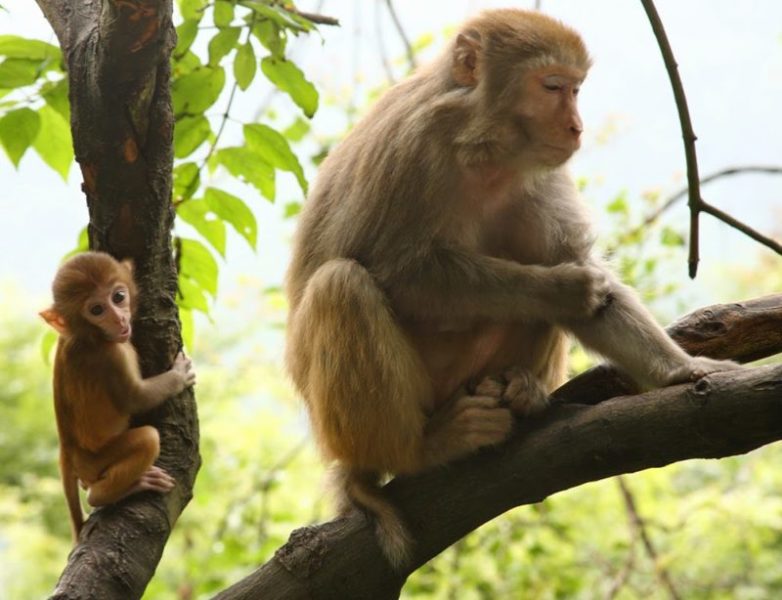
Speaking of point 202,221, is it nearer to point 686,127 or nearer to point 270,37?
point 270,37

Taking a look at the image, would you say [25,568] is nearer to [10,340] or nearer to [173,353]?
[10,340]

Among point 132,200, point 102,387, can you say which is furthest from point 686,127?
point 102,387

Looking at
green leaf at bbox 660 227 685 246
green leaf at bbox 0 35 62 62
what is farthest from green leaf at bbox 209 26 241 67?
green leaf at bbox 660 227 685 246

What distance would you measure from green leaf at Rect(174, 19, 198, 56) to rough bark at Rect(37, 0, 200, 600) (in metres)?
0.34

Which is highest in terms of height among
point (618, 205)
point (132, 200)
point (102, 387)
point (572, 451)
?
point (618, 205)

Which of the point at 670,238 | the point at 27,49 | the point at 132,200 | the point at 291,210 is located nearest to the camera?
the point at 132,200

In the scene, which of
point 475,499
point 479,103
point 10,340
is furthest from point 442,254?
point 10,340

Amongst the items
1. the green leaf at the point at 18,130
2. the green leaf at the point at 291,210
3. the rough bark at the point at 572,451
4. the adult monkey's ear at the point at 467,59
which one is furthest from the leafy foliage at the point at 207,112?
the green leaf at the point at 291,210

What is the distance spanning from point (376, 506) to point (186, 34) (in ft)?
6.15

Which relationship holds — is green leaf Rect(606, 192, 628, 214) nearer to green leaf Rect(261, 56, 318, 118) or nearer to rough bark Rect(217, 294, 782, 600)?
rough bark Rect(217, 294, 782, 600)

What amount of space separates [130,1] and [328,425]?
1.61m

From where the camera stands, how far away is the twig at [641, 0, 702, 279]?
8.70 ft

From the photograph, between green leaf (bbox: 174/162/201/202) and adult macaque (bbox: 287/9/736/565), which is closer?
adult macaque (bbox: 287/9/736/565)

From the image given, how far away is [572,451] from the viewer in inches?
115
